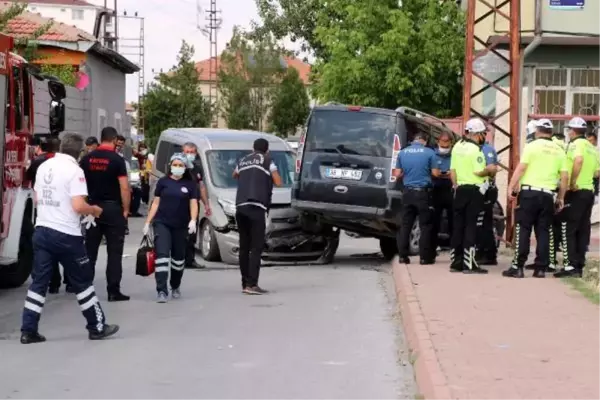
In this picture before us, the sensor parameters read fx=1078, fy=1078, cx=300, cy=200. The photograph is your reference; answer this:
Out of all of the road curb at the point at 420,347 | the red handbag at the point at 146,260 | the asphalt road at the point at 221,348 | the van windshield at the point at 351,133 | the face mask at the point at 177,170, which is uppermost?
the van windshield at the point at 351,133

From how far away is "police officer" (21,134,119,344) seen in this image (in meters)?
9.23

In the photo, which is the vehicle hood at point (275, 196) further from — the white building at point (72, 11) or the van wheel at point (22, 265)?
the white building at point (72, 11)

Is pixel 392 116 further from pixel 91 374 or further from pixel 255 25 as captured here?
pixel 255 25

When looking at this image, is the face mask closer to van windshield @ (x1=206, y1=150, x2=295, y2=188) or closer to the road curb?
the road curb

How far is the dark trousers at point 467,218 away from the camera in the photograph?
13805 mm

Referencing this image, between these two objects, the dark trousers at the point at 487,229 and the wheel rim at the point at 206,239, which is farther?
the wheel rim at the point at 206,239

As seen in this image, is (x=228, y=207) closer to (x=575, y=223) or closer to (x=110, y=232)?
(x=110, y=232)

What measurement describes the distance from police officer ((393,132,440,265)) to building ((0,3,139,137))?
1498 cm

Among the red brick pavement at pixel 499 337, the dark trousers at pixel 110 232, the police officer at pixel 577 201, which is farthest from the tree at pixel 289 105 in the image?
the dark trousers at pixel 110 232

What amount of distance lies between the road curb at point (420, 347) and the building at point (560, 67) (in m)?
11.6

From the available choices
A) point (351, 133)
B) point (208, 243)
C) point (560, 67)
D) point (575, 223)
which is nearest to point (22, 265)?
point (208, 243)

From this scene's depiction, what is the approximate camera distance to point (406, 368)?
8594 mm

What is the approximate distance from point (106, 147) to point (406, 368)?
15.7 ft

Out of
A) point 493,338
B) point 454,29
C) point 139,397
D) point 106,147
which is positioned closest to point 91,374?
point 139,397
